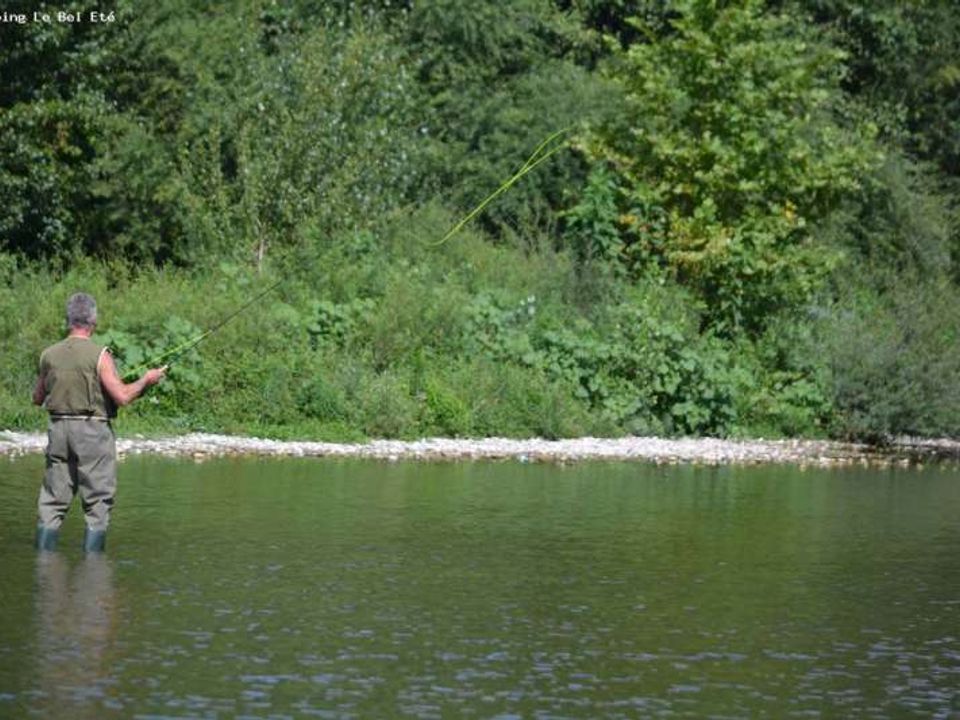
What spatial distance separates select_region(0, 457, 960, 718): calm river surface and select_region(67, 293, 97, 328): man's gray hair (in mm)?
1498

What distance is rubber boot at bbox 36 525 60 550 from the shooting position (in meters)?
13.8

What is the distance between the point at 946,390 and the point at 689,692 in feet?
57.4

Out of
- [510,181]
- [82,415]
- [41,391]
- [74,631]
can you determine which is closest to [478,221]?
[510,181]

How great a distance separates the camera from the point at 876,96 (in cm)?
4025

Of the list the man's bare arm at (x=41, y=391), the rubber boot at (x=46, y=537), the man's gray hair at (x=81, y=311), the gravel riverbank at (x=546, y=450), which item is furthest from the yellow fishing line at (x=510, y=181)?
the rubber boot at (x=46, y=537)

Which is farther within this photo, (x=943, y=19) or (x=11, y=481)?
(x=943, y=19)

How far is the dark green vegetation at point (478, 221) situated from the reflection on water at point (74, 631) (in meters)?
10.3

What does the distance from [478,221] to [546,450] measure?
40.9ft

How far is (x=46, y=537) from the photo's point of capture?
13789mm

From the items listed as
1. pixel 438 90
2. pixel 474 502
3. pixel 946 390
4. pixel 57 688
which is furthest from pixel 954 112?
pixel 57 688

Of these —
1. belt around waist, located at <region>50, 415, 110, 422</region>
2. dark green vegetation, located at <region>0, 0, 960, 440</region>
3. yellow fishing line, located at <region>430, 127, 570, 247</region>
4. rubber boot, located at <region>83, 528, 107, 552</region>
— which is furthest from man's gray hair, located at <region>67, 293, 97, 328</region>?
dark green vegetation, located at <region>0, 0, 960, 440</region>

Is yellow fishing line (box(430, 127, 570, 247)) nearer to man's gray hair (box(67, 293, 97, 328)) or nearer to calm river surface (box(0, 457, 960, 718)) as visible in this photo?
calm river surface (box(0, 457, 960, 718))

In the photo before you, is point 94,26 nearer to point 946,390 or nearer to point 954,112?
point 946,390

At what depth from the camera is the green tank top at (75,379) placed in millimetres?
13570
